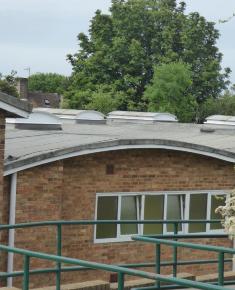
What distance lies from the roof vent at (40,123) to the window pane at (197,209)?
15.8 feet

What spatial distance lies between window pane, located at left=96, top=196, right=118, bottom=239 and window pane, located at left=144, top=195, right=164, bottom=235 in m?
0.86

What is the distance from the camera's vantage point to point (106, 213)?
1792cm

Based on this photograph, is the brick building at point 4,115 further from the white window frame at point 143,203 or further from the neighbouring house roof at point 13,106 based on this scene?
the white window frame at point 143,203

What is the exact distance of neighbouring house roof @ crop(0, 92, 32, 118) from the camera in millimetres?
15086

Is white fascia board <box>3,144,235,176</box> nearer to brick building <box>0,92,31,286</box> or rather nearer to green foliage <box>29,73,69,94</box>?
brick building <box>0,92,31,286</box>

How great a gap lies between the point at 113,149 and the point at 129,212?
1.68 metres

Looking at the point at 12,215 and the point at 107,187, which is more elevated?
the point at 107,187

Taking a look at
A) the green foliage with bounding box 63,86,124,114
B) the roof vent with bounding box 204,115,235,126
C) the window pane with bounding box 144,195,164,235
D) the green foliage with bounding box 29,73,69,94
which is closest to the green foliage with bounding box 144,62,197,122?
the green foliage with bounding box 63,86,124,114

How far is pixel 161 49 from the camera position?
66.2 meters

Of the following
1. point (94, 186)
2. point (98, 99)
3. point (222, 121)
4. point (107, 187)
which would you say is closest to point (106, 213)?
point (107, 187)

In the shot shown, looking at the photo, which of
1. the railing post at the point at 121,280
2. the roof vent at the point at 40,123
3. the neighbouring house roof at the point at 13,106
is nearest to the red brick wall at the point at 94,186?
the neighbouring house roof at the point at 13,106

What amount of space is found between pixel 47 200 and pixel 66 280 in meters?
1.74

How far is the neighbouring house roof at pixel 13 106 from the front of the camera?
1509 centimetres

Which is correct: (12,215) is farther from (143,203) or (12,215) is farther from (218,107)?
(218,107)
